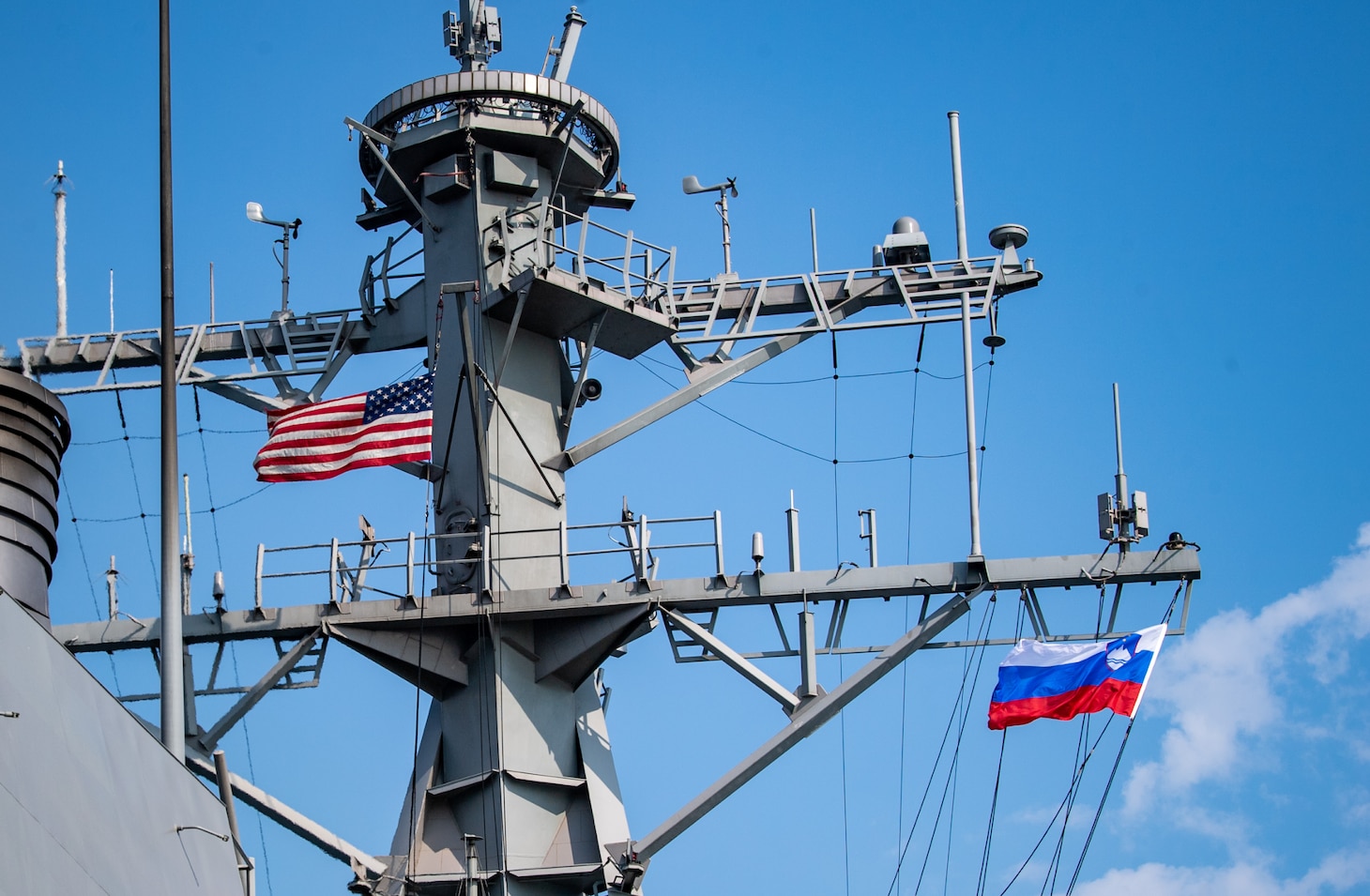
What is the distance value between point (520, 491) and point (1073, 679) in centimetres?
689

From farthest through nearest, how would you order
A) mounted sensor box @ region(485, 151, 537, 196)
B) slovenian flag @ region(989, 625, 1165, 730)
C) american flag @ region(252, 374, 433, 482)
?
mounted sensor box @ region(485, 151, 537, 196)
american flag @ region(252, 374, 433, 482)
slovenian flag @ region(989, 625, 1165, 730)

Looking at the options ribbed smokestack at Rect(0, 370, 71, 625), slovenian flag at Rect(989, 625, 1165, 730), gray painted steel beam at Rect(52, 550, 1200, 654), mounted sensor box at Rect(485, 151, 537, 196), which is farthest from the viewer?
mounted sensor box at Rect(485, 151, 537, 196)

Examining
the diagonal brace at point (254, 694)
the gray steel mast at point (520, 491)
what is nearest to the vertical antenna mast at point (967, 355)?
the gray steel mast at point (520, 491)

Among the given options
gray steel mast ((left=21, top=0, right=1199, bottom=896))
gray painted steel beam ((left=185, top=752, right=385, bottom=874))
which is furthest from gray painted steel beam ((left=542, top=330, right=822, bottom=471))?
gray painted steel beam ((left=185, top=752, right=385, bottom=874))

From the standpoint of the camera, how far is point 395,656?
77.3 feet

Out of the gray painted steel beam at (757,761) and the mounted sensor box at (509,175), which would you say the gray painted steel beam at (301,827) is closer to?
the gray painted steel beam at (757,761)

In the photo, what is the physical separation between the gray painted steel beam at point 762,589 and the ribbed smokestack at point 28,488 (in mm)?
6104

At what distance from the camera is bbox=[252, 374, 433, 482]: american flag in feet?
78.3

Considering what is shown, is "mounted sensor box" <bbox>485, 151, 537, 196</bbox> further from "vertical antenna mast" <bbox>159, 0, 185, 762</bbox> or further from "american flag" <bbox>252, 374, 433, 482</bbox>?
"vertical antenna mast" <bbox>159, 0, 185, 762</bbox>

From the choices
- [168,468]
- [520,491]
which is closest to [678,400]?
[520,491]

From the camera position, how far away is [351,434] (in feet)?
79.3

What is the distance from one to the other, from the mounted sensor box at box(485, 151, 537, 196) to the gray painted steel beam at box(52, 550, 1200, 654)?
556cm

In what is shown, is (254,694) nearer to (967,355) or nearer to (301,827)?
(301,827)

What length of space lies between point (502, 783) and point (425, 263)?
23.4 ft
